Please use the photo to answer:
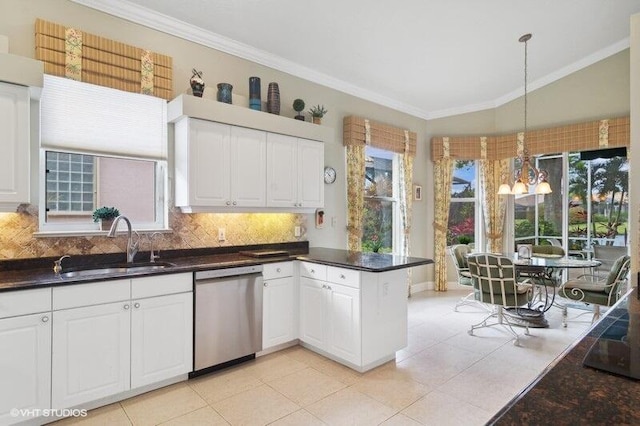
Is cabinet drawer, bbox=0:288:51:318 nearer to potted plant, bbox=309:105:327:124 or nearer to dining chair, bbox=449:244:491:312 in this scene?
potted plant, bbox=309:105:327:124

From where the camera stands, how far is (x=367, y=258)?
3465 mm

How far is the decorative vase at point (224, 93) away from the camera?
3.51 meters

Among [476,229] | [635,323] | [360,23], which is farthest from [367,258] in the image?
[476,229]

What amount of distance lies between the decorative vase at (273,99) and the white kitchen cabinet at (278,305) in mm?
1675

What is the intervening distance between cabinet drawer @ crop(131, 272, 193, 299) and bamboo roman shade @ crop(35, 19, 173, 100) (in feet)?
5.70

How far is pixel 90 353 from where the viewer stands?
2.43 metres

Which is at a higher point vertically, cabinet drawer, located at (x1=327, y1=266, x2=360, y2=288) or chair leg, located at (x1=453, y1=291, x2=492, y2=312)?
cabinet drawer, located at (x1=327, y1=266, x2=360, y2=288)

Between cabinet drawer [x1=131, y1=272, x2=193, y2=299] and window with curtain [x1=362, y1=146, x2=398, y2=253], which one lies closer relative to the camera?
cabinet drawer [x1=131, y1=272, x2=193, y2=299]

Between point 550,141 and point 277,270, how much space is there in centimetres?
479

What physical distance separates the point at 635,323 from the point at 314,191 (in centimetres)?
314

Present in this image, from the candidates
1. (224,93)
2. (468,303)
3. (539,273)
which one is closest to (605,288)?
(539,273)

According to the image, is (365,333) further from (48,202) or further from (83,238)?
(48,202)

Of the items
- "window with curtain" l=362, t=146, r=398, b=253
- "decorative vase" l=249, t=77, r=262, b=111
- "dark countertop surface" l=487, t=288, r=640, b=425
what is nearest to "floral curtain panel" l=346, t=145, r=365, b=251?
"window with curtain" l=362, t=146, r=398, b=253

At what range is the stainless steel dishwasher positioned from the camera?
294 centimetres
